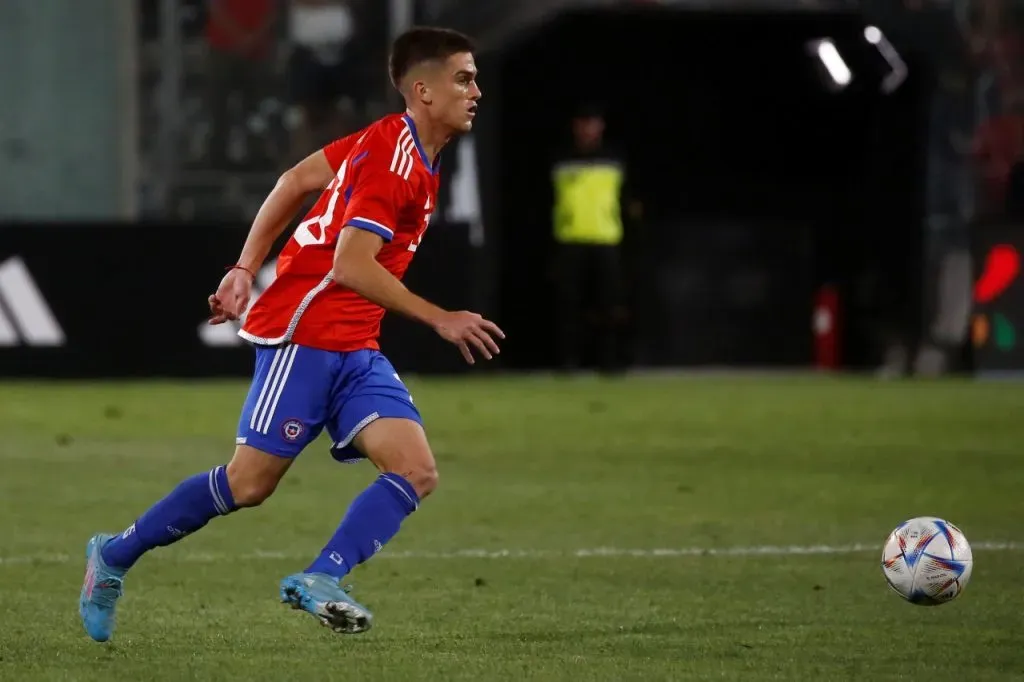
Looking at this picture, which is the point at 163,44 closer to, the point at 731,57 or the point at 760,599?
the point at 731,57

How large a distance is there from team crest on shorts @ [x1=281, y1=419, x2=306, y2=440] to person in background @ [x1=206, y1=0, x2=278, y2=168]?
12219 millimetres

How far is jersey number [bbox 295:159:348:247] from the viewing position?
555cm

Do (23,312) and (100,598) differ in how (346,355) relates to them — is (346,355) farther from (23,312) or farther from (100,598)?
(23,312)

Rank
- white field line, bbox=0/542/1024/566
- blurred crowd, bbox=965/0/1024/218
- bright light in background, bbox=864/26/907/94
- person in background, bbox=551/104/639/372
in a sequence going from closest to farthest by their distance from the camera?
white field line, bbox=0/542/1024/566, person in background, bbox=551/104/639/372, blurred crowd, bbox=965/0/1024/218, bright light in background, bbox=864/26/907/94

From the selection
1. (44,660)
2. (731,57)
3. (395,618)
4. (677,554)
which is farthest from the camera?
(731,57)

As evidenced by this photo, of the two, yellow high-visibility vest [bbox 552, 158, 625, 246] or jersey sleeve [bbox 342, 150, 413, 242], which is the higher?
jersey sleeve [bbox 342, 150, 413, 242]

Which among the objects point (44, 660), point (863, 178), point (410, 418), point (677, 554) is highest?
point (410, 418)

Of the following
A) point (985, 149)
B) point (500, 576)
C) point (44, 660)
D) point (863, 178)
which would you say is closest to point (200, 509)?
point (44, 660)

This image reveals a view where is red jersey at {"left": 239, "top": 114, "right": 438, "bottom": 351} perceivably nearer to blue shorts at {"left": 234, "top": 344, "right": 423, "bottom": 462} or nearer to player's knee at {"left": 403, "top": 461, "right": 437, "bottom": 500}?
blue shorts at {"left": 234, "top": 344, "right": 423, "bottom": 462}

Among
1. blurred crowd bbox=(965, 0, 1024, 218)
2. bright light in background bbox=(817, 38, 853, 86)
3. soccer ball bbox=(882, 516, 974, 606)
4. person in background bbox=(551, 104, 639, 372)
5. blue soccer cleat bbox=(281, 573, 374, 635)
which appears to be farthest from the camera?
bright light in background bbox=(817, 38, 853, 86)

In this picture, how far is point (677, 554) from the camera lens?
741cm

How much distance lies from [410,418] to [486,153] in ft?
41.9

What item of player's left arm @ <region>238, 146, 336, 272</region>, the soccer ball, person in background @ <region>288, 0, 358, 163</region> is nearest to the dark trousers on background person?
person in background @ <region>288, 0, 358, 163</region>

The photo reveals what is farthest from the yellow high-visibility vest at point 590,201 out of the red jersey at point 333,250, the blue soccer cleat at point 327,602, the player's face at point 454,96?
the blue soccer cleat at point 327,602
